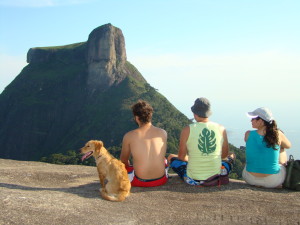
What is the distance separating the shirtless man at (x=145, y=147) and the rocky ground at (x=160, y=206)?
30cm

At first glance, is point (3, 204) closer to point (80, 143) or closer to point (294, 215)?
point (294, 215)

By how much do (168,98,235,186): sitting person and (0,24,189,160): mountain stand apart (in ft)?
284

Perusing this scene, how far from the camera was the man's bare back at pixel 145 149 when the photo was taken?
6984 mm

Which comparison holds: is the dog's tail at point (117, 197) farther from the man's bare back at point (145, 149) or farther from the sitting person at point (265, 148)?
the sitting person at point (265, 148)

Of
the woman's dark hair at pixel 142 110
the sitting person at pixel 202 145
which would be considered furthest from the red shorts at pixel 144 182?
the woman's dark hair at pixel 142 110

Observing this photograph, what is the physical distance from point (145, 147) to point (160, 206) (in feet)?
4.17

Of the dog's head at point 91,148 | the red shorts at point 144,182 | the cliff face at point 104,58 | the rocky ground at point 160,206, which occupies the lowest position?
the rocky ground at point 160,206

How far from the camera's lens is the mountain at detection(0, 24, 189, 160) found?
100162 mm

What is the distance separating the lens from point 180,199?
260 inches

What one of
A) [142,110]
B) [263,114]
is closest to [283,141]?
[263,114]

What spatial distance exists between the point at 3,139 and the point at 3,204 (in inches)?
4572

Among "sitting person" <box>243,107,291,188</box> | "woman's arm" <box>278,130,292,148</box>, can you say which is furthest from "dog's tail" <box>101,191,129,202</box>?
"woman's arm" <box>278,130,292,148</box>

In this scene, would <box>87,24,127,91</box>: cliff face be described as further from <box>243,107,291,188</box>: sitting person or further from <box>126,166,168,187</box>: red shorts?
<box>243,107,291,188</box>: sitting person

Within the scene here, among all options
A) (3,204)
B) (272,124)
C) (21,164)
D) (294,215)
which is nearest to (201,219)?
(294,215)
